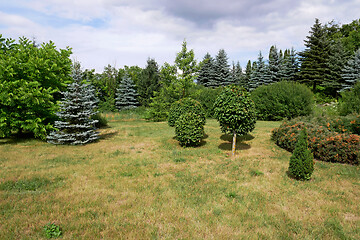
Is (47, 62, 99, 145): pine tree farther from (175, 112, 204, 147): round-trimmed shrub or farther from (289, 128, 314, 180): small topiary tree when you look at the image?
(289, 128, 314, 180): small topiary tree

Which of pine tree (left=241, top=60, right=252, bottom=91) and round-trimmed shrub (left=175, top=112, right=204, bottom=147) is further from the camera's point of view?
pine tree (left=241, top=60, right=252, bottom=91)

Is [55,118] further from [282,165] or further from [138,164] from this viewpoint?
[282,165]

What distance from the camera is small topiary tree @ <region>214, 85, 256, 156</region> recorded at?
361 inches

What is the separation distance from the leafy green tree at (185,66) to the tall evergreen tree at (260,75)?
2851cm

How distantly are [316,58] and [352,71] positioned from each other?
26.8 ft

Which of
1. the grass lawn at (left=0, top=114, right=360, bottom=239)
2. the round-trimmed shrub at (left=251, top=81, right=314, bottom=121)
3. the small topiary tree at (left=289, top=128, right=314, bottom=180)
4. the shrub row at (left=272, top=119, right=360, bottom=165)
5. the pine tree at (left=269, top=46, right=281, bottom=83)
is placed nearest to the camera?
the grass lawn at (left=0, top=114, right=360, bottom=239)

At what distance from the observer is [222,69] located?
5153 centimetres

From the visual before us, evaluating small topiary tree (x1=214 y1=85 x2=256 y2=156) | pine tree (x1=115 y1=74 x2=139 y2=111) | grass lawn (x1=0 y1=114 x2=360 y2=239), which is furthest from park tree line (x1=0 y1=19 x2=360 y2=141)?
small topiary tree (x1=214 y1=85 x2=256 y2=156)

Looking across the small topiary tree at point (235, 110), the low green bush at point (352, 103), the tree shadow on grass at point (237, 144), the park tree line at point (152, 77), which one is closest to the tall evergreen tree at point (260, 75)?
the park tree line at point (152, 77)

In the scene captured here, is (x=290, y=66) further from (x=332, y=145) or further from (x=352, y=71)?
(x=332, y=145)

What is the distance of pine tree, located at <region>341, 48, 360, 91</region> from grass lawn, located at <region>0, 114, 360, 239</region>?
3481 centimetres

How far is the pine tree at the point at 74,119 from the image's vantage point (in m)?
12.1

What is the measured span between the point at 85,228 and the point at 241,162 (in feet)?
22.5

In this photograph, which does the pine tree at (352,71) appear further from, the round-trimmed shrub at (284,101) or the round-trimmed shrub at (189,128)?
the round-trimmed shrub at (189,128)
